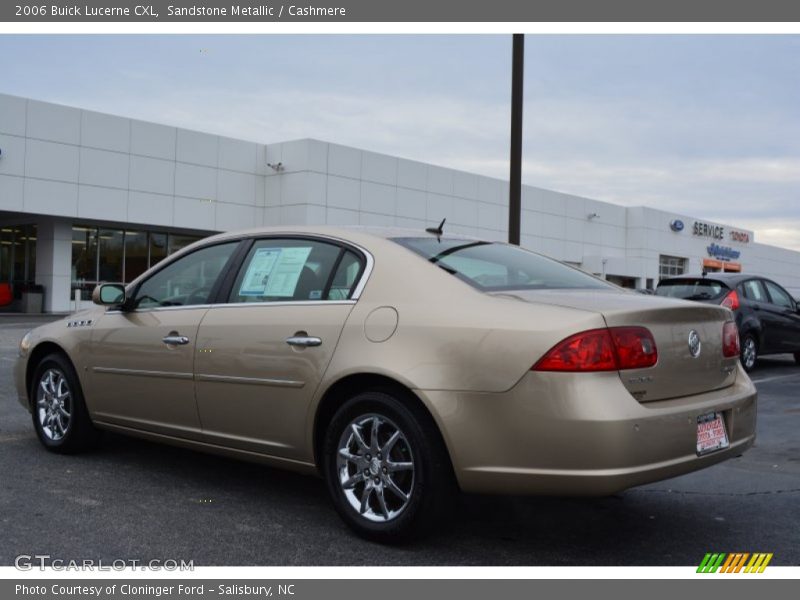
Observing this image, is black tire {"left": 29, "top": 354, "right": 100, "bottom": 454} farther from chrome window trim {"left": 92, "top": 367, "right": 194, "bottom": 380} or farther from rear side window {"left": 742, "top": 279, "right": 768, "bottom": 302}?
rear side window {"left": 742, "top": 279, "right": 768, "bottom": 302}

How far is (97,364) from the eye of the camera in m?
5.42

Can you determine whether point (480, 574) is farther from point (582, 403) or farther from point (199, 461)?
point (199, 461)

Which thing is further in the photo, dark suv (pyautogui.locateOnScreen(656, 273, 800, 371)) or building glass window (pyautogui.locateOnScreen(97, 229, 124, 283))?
building glass window (pyautogui.locateOnScreen(97, 229, 124, 283))

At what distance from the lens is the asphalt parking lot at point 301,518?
12.3 feet

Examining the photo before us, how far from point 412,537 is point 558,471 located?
76 cm

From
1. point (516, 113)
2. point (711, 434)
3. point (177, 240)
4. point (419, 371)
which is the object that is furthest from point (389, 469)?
point (177, 240)

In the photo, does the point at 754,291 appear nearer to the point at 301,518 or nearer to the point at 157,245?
the point at 301,518

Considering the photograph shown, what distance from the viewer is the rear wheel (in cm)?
1206

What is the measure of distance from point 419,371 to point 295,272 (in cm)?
117

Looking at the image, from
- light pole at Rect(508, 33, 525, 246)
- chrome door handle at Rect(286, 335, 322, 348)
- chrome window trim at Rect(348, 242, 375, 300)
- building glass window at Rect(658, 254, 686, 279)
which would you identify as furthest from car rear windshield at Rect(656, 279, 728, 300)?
building glass window at Rect(658, 254, 686, 279)

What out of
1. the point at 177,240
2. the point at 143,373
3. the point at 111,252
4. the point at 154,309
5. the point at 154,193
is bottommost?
the point at 143,373
